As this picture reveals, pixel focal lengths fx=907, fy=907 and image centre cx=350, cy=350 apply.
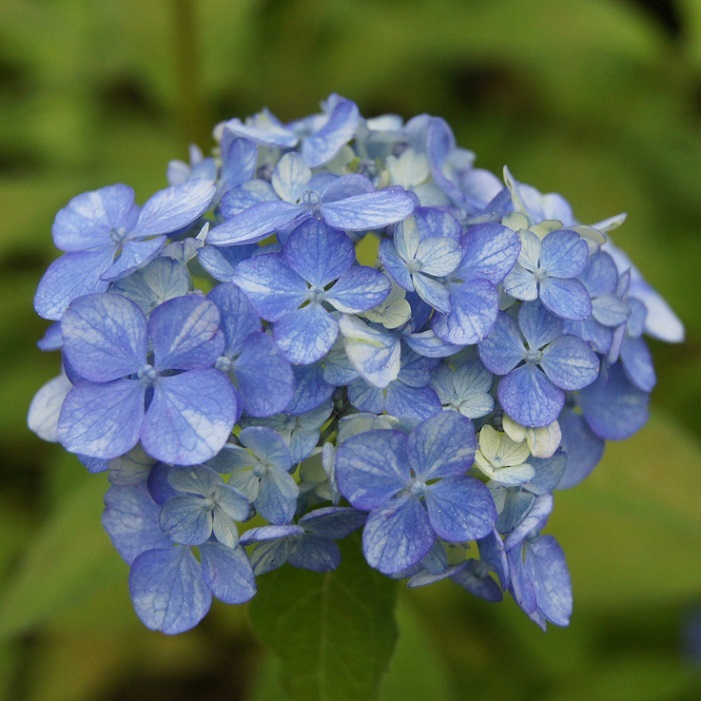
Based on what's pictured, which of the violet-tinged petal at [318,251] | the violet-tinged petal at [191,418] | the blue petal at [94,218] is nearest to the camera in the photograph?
the violet-tinged petal at [191,418]

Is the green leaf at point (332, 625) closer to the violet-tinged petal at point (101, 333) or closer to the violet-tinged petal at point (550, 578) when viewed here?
the violet-tinged petal at point (550, 578)

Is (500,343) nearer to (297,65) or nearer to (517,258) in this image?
(517,258)

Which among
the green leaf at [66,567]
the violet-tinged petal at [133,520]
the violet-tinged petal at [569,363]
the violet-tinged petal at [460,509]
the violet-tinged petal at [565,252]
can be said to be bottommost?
the green leaf at [66,567]

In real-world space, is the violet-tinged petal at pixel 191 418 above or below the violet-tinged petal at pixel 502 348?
below

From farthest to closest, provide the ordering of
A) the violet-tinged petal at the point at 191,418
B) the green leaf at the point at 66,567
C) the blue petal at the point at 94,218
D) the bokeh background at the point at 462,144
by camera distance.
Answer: the bokeh background at the point at 462,144 → the green leaf at the point at 66,567 → the blue petal at the point at 94,218 → the violet-tinged petal at the point at 191,418

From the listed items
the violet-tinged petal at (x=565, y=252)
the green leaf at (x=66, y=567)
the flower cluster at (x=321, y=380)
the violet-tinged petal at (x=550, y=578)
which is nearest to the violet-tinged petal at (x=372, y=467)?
the flower cluster at (x=321, y=380)

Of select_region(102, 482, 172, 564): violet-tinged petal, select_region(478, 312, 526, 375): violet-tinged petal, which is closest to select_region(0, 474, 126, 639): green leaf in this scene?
select_region(102, 482, 172, 564): violet-tinged petal

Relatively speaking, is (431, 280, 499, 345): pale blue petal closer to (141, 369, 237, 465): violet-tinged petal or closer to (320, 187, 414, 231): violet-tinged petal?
(320, 187, 414, 231): violet-tinged petal

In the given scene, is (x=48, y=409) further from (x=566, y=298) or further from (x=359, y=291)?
(x=566, y=298)

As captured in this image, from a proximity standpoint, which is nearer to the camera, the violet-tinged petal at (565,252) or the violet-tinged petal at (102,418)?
the violet-tinged petal at (102,418)
